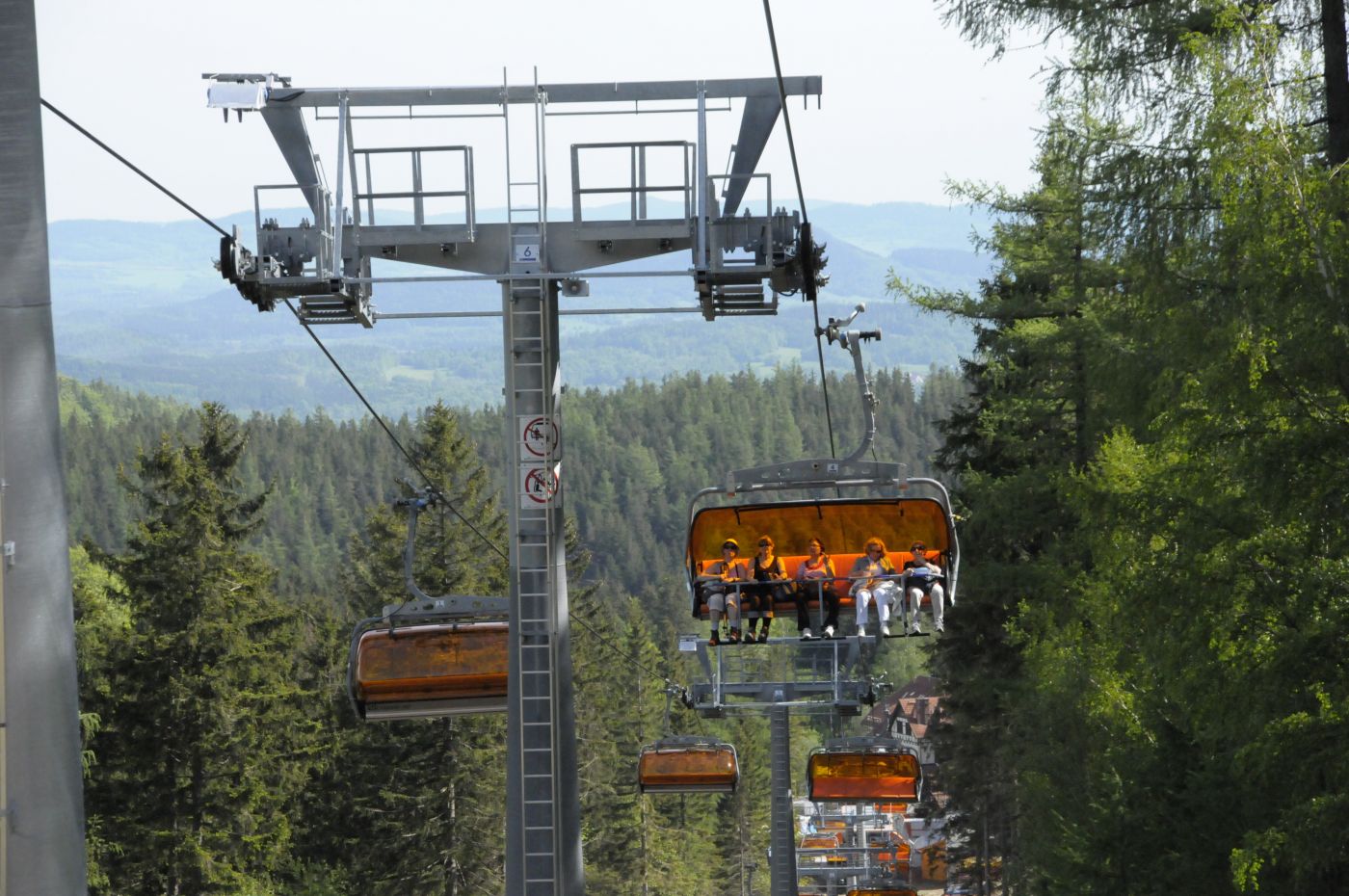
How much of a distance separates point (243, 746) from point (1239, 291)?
2575 centimetres

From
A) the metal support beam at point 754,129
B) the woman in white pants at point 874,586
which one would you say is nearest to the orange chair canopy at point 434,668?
the woman in white pants at point 874,586

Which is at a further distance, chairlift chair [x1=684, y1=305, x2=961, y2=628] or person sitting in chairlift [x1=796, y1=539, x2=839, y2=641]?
person sitting in chairlift [x1=796, y1=539, x2=839, y2=641]

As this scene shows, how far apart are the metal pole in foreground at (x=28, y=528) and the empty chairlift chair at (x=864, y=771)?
912 inches

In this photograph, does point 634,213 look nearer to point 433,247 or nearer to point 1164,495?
point 433,247

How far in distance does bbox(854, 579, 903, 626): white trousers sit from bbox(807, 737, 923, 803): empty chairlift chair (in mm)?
11199

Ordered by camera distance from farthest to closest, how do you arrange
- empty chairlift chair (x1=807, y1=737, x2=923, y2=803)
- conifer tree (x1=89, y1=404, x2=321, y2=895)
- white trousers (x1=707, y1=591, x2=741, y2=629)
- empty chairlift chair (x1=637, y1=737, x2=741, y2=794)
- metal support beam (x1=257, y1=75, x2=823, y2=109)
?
conifer tree (x1=89, y1=404, x2=321, y2=895) < empty chairlift chair (x1=637, y1=737, x2=741, y2=794) < empty chairlift chair (x1=807, y1=737, x2=923, y2=803) < white trousers (x1=707, y1=591, x2=741, y2=629) < metal support beam (x1=257, y1=75, x2=823, y2=109)

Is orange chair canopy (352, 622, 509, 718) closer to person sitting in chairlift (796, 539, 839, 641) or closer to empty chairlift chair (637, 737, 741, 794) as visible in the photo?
person sitting in chairlift (796, 539, 839, 641)

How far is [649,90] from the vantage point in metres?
14.2

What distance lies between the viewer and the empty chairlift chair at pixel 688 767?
27578 millimetres

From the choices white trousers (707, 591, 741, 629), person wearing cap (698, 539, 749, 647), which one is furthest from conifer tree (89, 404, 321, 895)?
white trousers (707, 591, 741, 629)

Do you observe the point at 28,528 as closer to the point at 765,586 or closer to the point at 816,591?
the point at 765,586

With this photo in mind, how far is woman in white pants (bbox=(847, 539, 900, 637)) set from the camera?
16.3m

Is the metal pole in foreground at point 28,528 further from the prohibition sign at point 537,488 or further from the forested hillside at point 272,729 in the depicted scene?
the forested hillside at point 272,729

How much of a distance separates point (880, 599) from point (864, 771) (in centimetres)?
1183
